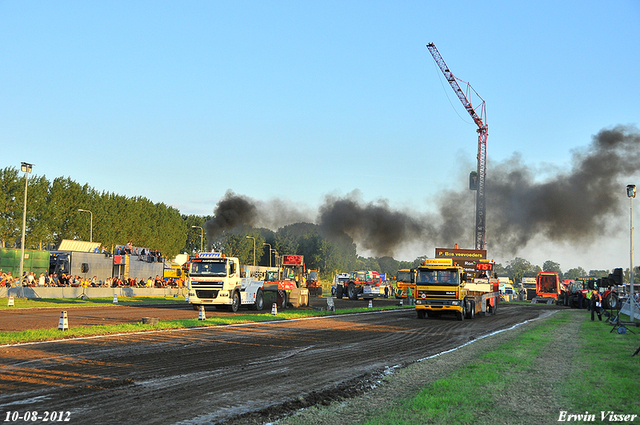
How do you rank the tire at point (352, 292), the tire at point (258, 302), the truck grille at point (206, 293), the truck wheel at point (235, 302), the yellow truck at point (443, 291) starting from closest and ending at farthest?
the yellow truck at point (443, 291) < the truck grille at point (206, 293) < the truck wheel at point (235, 302) < the tire at point (258, 302) < the tire at point (352, 292)

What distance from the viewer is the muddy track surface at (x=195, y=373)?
26.8 ft

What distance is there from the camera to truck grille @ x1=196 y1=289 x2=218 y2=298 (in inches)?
1204

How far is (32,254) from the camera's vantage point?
4806 centimetres

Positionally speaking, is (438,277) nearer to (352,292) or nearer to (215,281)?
(215,281)

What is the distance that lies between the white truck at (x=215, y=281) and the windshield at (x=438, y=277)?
10.3 m

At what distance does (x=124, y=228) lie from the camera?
318 feet

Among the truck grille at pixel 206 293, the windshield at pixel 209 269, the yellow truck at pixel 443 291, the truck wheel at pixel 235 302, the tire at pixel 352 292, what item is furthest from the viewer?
the tire at pixel 352 292

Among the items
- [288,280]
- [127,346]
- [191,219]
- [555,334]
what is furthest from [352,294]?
[191,219]

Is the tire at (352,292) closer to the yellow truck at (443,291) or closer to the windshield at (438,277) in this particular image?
the yellow truck at (443,291)

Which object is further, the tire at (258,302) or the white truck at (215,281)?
the tire at (258,302)

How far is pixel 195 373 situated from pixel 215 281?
19706 mm

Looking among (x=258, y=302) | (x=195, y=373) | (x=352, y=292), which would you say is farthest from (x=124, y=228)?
(x=195, y=373)

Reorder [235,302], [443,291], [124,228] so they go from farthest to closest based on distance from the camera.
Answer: [124,228], [235,302], [443,291]

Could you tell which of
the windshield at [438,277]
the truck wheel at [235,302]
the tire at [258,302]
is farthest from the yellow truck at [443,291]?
the truck wheel at [235,302]
